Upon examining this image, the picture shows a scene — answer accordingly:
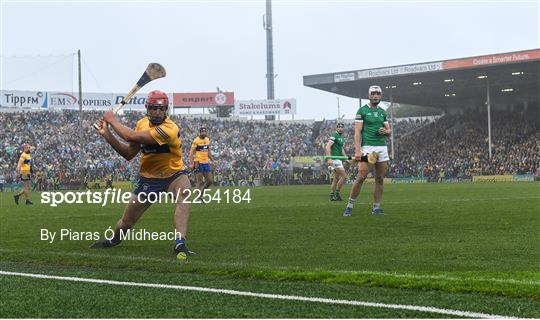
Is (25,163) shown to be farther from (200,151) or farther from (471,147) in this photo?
(471,147)

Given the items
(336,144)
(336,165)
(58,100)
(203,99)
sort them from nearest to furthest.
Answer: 1. (336,144)
2. (336,165)
3. (58,100)
4. (203,99)

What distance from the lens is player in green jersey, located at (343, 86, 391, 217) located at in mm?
14312

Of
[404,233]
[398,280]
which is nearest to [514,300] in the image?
[398,280]

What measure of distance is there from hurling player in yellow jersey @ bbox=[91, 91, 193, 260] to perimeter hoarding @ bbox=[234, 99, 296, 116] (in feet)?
250

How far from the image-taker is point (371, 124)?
14570 mm

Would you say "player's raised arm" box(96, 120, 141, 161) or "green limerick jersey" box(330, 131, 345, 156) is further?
"green limerick jersey" box(330, 131, 345, 156)

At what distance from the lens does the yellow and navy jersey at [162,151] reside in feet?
30.8

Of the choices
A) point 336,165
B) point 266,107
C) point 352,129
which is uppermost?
point 266,107

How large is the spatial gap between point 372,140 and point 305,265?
686 cm

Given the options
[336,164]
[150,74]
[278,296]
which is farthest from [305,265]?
[336,164]

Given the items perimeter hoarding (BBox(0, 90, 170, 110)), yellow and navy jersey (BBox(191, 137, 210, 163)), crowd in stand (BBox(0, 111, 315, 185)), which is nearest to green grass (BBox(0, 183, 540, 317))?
yellow and navy jersey (BBox(191, 137, 210, 163))

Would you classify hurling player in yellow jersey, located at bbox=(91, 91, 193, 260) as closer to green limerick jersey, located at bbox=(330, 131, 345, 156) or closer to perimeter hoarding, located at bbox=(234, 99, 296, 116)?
green limerick jersey, located at bbox=(330, 131, 345, 156)

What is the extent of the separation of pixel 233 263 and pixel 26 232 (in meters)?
6.12

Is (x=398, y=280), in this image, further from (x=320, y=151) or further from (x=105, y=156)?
(x=320, y=151)
